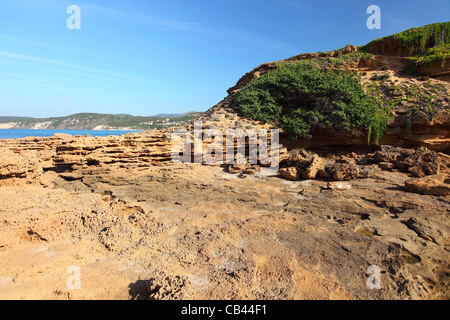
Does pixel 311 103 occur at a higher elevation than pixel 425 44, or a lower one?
lower

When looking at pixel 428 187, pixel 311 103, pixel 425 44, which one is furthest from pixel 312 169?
pixel 425 44

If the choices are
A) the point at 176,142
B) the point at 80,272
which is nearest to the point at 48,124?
the point at 176,142

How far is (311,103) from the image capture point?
13445 millimetres

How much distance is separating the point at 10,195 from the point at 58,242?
213cm

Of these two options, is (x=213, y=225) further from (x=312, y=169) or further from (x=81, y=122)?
(x=81, y=122)

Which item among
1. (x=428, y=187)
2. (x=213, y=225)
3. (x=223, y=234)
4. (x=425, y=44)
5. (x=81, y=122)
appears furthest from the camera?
(x=81, y=122)

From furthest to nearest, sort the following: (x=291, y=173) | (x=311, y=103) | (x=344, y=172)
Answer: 1. (x=311, y=103)
2. (x=291, y=173)
3. (x=344, y=172)

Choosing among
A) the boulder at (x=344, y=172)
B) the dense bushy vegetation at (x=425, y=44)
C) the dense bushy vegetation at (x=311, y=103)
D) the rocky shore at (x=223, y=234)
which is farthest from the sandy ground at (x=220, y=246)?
the dense bushy vegetation at (x=425, y=44)

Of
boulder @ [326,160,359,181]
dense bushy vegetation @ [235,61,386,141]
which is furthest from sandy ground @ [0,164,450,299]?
dense bushy vegetation @ [235,61,386,141]

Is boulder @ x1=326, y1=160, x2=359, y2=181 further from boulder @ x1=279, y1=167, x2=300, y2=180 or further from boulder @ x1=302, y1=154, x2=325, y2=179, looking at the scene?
boulder @ x1=279, y1=167, x2=300, y2=180

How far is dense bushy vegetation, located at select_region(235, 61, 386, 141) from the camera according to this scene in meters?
12.2

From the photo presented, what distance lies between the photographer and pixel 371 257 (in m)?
3.75
